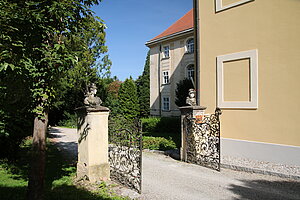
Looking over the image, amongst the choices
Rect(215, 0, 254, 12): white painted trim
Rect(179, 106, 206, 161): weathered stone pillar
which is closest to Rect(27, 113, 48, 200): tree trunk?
Rect(179, 106, 206, 161): weathered stone pillar

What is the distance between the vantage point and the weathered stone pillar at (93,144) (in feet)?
15.7

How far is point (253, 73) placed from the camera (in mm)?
6879

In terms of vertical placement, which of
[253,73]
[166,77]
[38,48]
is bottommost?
[38,48]

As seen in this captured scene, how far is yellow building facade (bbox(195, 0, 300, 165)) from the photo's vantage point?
20.2 ft

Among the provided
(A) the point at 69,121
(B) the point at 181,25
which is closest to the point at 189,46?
(B) the point at 181,25

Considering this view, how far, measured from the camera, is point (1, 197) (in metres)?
3.73

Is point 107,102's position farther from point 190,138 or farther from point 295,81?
point 295,81

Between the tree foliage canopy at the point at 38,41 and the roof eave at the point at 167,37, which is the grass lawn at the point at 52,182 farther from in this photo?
the roof eave at the point at 167,37

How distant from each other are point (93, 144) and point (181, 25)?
18567mm

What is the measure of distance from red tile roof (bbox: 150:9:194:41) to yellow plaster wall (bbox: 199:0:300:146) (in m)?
12.1

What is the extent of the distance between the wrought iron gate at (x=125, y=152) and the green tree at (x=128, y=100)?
17.4 meters

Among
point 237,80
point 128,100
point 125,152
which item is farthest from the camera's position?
point 128,100

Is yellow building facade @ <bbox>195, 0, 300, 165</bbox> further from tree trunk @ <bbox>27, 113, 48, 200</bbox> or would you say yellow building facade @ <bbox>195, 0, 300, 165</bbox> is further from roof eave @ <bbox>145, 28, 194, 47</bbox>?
roof eave @ <bbox>145, 28, 194, 47</bbox>

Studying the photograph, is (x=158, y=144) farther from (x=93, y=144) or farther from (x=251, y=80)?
(x=93, y=144)
